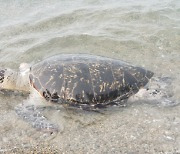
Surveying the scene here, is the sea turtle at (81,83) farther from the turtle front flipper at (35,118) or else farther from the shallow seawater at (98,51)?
the shallow seawater at (98,51)

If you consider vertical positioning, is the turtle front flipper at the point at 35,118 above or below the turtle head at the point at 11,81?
below

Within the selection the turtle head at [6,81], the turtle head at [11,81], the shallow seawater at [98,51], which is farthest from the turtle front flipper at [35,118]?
the turtle head at [6,81]

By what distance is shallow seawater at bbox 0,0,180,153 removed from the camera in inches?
188

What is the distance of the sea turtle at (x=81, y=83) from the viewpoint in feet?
18.2

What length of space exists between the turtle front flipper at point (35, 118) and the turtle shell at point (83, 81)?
0.34m

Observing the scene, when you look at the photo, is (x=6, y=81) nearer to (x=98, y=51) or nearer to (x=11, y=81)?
(x=11, y=81)

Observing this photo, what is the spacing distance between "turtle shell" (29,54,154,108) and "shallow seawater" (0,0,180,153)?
243 mm

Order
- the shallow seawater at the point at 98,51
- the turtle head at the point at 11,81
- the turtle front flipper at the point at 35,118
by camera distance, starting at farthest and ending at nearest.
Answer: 1. the turtle head at the point at 11,81
2. the turtle front flipper at the point at 35,118
3. the shallow seawater at the point at 98,51

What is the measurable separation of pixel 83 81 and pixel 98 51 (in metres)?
2.31

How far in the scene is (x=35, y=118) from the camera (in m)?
5.34

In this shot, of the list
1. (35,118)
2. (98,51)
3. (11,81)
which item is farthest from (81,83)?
(98,51)

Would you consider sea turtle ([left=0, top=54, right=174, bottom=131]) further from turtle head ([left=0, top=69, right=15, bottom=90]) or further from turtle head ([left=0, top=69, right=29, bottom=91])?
turtle head ([left=0, top=69, right=15, bottom=90])

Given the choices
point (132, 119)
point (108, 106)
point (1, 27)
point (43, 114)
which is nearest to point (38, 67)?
point (43, 114)

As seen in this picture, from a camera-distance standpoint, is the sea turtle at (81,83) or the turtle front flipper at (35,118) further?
the sea turtle at (81,83)
